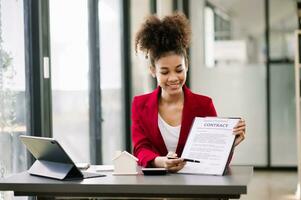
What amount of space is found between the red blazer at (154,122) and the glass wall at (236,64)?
552cm

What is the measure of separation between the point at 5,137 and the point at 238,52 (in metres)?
5.50

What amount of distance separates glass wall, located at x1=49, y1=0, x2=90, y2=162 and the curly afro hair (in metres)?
1.09

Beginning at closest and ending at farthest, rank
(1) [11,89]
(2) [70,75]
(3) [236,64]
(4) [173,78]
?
(4) [173,78]
(1) [11,89]
(2) [70,75]
(3) [236,64]

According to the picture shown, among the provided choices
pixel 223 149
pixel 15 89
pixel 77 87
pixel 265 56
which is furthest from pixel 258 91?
pixel 223 149

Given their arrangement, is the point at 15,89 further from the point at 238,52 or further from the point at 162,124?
the point at 238,52

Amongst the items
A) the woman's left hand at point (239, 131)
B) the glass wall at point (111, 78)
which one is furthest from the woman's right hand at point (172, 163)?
the glass wall at point (111, 78)

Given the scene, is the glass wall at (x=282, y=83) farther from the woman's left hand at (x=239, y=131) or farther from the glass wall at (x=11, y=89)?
the woman's left hand at (x=239, y=131)

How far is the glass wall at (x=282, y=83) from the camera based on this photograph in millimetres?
7680

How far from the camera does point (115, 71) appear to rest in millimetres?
4980

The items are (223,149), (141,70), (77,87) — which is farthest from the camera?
(141,70)

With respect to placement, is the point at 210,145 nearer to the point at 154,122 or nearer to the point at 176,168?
the point at 176,168

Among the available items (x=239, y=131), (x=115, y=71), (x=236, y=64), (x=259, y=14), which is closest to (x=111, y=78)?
(x=115, y=71)

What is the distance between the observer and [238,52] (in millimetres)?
7820

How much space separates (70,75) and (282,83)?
457cm
